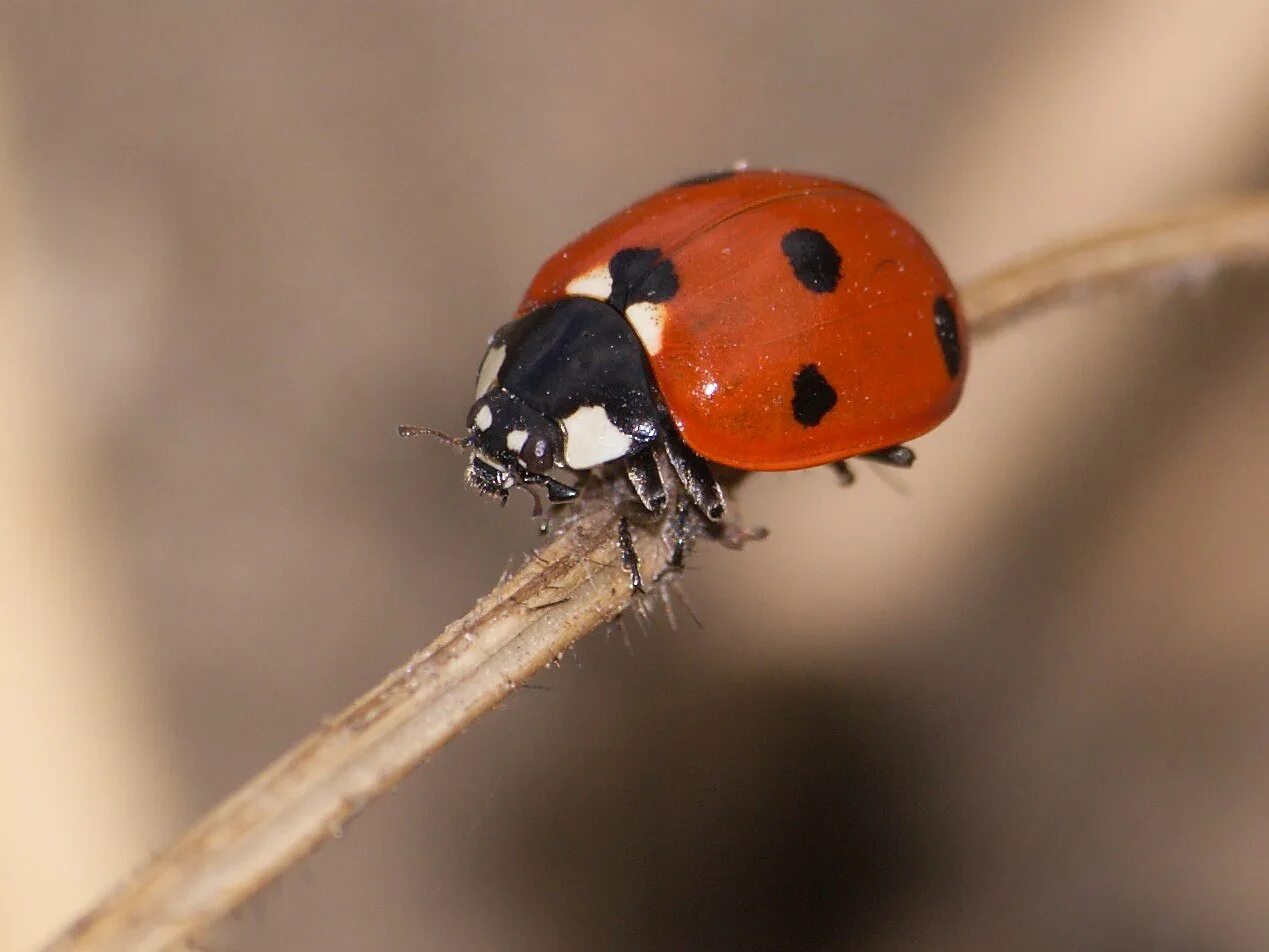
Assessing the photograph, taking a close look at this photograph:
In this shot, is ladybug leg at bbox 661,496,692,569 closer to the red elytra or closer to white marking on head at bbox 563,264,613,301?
the red elytra

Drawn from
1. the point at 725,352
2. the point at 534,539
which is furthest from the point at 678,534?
the point at 534,539

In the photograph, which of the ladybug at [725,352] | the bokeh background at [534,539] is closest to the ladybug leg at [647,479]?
the ladybug at [725,352]

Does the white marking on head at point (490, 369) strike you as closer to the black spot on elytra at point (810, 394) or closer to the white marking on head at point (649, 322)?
the white marking on head at point (649, 322)

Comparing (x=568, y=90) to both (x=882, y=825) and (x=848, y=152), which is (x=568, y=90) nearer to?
(x=848, y=152)

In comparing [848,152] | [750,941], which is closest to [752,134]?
[848,152]

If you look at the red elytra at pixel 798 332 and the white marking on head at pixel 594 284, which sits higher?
the white marking on head at pixel 594 284

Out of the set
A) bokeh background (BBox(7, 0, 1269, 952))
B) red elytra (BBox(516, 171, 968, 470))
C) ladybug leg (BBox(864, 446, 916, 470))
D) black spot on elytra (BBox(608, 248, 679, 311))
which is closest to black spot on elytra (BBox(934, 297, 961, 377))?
red elytra (BBox(516, 171, 968, 470))
